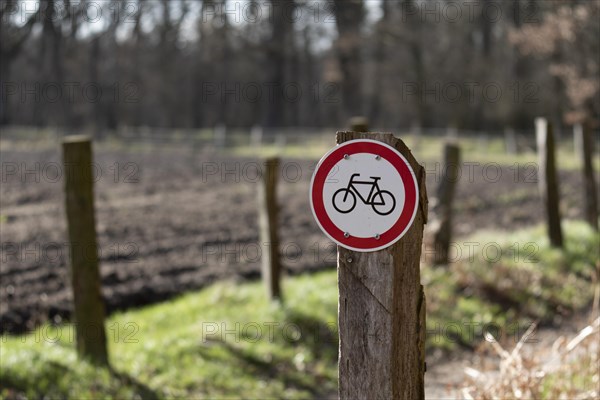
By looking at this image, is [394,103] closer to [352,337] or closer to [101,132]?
[101,132]

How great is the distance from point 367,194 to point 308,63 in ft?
174

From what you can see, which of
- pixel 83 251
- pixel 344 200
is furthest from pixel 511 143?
pixel 344 200

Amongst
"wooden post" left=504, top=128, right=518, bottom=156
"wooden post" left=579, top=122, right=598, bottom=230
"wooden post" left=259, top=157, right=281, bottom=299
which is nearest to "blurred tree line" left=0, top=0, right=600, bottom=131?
"wooden post" left=504, top=128, right=518, bottom=156

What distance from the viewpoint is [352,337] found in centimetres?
301

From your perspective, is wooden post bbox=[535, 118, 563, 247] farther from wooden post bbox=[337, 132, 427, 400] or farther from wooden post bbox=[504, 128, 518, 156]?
wooden post bbox=[504, 128, 518, 156]

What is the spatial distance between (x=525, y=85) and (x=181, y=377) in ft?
104

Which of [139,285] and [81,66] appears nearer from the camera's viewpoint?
[139,285]

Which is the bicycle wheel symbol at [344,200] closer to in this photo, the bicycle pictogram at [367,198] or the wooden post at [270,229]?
the bicycle pictogram at [367,198]

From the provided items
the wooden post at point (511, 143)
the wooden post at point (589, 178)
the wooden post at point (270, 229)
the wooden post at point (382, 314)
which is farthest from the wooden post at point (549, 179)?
the wooden post at point (511, 143)

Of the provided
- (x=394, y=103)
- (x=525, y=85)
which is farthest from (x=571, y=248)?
(x=394, y=103)

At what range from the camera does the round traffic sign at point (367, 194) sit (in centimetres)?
289

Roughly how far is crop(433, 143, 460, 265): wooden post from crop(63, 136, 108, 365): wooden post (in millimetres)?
4378

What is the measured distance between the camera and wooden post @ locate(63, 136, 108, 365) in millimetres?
5812

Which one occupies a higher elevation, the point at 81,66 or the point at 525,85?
the point at 81,66
